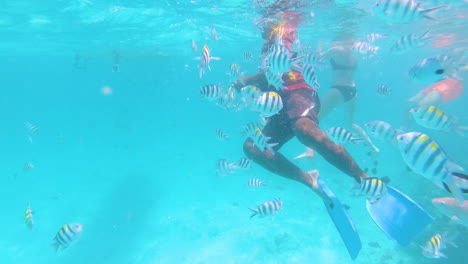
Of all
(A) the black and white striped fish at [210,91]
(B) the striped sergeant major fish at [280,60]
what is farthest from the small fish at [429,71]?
(A) the black and white striped fish at [210,91]

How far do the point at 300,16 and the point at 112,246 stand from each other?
691 inches

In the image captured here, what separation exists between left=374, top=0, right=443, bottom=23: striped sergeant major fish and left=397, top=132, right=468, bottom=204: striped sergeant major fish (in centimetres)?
238

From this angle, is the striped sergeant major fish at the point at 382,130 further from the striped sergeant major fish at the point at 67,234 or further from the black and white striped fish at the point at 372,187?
the striped sergeant major fish at the point at 67,234

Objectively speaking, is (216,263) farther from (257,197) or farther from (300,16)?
(300,16)

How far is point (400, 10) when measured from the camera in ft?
14.0

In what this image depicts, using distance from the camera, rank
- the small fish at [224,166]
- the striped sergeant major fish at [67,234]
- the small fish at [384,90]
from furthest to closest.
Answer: the small fish at [384,90] < the small fish at [224,166] < the striped sergeant major fish at [67,234]

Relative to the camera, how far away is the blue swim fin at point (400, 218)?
180 inches

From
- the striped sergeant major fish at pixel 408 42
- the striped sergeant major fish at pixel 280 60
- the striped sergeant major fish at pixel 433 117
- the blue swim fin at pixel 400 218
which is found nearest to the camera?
the striped sergeant major fish at pixel 433 117

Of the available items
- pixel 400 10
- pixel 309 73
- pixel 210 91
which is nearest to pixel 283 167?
pixel 309 73

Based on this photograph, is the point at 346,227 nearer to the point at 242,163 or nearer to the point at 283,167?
the point at 283,167

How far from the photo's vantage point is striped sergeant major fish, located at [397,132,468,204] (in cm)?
275

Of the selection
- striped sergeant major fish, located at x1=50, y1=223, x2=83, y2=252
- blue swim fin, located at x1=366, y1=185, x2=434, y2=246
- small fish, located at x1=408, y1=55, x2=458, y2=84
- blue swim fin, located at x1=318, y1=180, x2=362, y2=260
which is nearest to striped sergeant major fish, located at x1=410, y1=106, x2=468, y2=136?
small fish, located at x1=408, y1=55, x2=458, y2=84

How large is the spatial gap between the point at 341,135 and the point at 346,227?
1886mm

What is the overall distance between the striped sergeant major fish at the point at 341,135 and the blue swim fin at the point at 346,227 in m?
1.16
